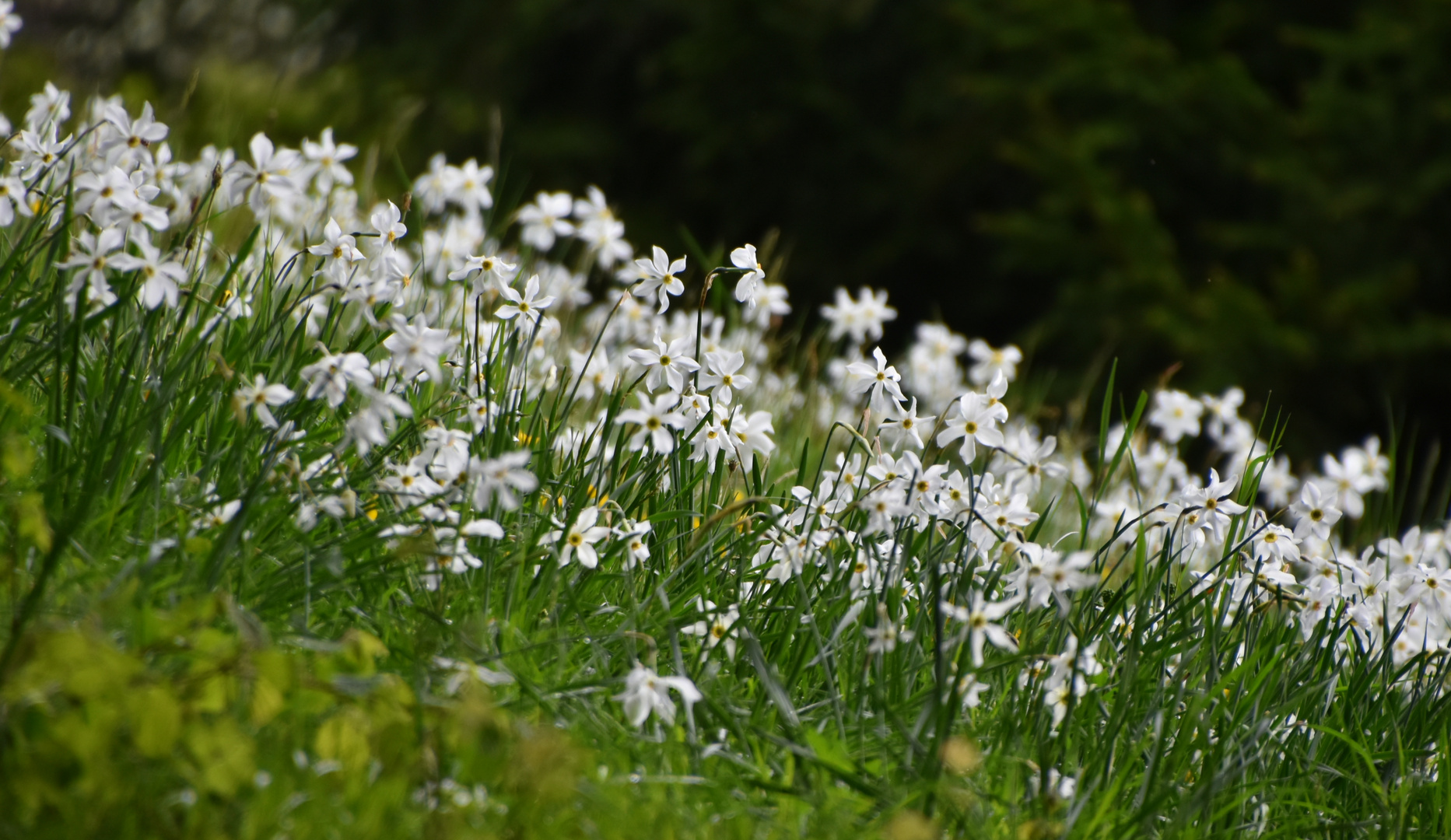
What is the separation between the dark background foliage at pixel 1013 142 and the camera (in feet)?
26.2

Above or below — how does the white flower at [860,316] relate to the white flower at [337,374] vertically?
above

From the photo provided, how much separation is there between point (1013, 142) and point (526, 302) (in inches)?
305

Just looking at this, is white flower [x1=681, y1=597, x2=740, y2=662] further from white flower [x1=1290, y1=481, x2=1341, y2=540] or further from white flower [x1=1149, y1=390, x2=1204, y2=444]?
white flower [x1=1149, y1=390, x2=1204, y2=444]

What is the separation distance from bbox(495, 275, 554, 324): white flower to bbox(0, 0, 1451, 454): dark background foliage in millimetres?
4661

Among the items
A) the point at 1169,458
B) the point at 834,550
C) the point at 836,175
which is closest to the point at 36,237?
the point at 834,550

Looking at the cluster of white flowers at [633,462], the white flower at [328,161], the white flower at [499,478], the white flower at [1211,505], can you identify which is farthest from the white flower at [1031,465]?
the white flower at [328,161]

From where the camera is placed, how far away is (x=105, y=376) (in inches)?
84.8

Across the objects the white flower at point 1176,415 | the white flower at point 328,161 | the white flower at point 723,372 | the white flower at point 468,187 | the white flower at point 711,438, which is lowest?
the white flower at point 711,438

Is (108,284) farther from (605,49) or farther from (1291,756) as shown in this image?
(605,49)

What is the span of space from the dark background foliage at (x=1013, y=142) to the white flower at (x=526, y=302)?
184 inches

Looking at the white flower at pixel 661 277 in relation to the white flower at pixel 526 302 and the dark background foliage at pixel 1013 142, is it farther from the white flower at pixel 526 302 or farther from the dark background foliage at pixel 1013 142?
the dark background foliage at pixel 1013 142

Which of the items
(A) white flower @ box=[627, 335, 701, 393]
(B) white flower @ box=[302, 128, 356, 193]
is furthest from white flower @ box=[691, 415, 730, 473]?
(B) white flower @ box=[302, 128, 356, 193]

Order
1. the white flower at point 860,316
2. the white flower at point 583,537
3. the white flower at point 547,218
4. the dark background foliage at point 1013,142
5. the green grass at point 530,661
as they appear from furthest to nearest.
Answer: the dark background foliage at point 1013,142
the white flower at point 860,316
the white flower at point 547,218
the white flower at point 583,537
the green grass at point 530,661

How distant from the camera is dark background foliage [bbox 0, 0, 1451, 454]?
314 inches
